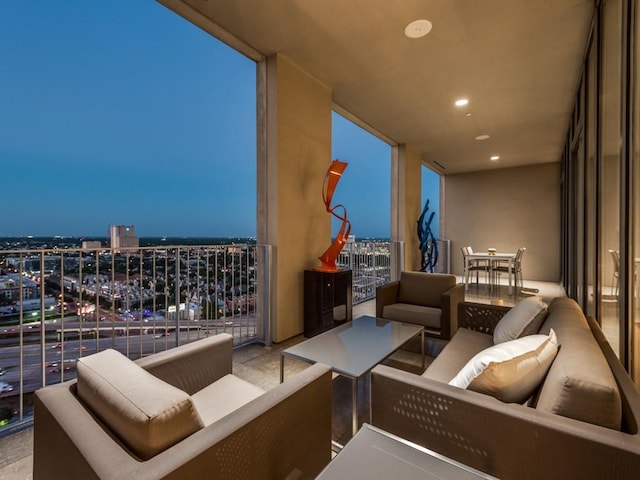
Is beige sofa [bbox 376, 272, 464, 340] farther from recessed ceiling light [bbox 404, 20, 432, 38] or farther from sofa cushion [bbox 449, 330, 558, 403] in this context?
recessed ceiling light [bbox 404, 20, 432, 38]

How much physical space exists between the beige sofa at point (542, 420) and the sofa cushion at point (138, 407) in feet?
2.60

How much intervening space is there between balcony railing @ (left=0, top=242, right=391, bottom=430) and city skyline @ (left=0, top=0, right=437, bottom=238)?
13.3 inches

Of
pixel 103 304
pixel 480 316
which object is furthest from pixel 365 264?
pixel 103 304

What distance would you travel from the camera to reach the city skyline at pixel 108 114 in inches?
98.6

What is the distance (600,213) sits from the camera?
2393 millimetres

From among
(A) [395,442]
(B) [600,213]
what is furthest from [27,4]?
(B) [600,213]

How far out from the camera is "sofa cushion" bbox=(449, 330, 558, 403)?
1.07m

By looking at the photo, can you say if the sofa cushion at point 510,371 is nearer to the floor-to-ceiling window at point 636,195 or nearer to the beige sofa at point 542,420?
the beige sofa at point 542,420

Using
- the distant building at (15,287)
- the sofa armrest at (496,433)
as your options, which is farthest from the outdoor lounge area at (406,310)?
the distant building at (15,287)

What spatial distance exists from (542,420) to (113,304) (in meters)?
2.54

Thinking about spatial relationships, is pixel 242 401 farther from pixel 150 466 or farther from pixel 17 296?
pixel 17 296

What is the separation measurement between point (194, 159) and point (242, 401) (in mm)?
7031

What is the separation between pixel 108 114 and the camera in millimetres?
3742

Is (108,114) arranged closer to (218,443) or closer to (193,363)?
(193,363)
